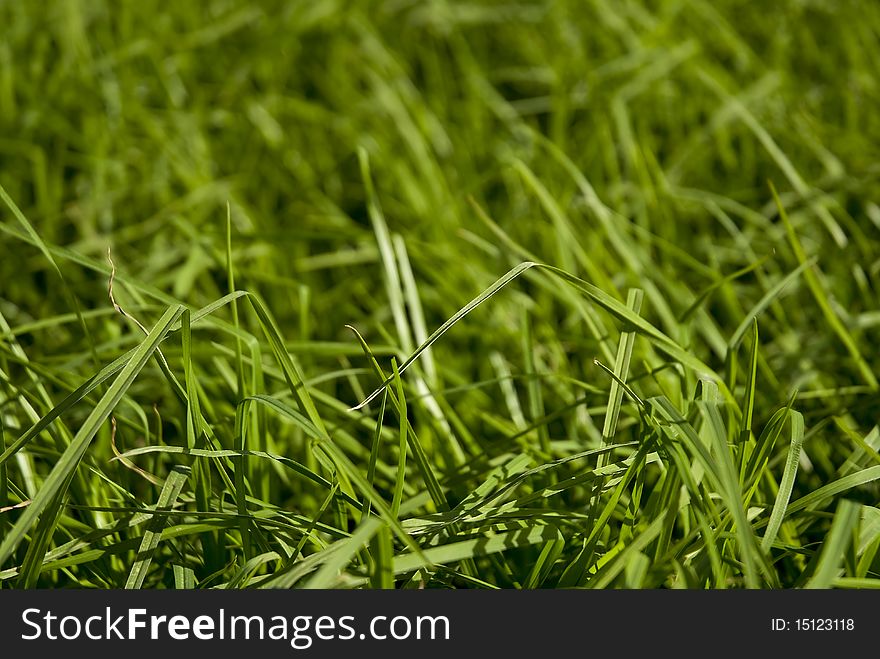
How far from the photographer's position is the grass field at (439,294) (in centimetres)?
65

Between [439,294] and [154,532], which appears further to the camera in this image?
[439,294]

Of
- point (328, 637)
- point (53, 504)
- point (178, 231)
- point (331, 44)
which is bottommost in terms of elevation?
point (328, 637)

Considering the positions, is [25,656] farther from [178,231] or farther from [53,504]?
[178,231]

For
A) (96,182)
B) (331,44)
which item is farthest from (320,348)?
(331,44)

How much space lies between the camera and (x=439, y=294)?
1.10 m

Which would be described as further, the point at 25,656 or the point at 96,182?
the point at 96,182

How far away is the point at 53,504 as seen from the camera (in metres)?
0.59

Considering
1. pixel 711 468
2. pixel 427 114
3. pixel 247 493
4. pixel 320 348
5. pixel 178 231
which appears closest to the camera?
pixel 711 468

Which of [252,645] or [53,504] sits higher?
[53,504]

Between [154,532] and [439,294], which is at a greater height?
[439,294]

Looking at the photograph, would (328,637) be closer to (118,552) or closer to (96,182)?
(118,552)

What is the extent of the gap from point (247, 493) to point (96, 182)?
80 centimetres

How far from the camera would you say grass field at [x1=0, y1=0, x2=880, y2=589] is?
0.65 meters

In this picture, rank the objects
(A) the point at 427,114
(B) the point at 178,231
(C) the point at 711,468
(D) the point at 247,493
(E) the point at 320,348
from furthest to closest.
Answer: (A) the point at 427,114 < (B) the point at 178,231 < (E) the point at 320,348 < (D) the point at 247,493 < (C) the point at 711,468
